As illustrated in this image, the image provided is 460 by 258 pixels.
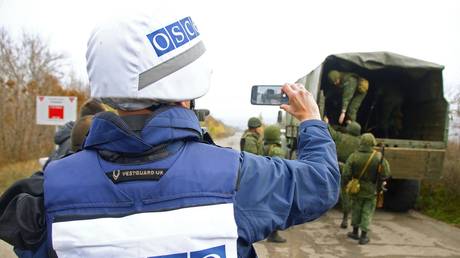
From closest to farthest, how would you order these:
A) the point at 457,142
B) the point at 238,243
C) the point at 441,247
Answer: the point at 238,243, the point at 441,247, the point at 457,142

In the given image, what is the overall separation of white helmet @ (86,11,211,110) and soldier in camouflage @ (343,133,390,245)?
509cm

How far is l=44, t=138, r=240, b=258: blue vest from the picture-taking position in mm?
1137

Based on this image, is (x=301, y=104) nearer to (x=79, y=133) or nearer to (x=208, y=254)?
(x=208, y=254)

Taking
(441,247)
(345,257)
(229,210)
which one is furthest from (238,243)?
(441,247)

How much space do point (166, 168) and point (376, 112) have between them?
8225 millimetres

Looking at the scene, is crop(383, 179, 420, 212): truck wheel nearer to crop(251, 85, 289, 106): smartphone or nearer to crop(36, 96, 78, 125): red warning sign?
crop(36, 96, 78, 125): red warning sign

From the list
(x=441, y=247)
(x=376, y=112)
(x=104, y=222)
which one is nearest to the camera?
(x=104, y=222)

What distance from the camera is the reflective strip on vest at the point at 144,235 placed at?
113 cm

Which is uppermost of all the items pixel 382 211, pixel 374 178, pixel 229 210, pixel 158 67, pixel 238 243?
pixel 158 67

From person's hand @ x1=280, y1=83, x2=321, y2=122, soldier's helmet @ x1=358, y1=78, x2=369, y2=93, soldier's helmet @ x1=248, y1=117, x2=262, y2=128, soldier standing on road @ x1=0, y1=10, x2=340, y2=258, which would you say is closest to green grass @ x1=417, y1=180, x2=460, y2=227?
soldier's helmet @ x1=358, y1=78, x2=369, y2=93

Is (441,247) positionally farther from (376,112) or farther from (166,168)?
(166,168)

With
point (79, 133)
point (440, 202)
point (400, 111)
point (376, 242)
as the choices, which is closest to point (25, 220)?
point (79, 133)

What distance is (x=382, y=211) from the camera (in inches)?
322

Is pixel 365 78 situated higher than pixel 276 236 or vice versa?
pixel 365 78
